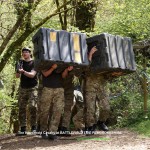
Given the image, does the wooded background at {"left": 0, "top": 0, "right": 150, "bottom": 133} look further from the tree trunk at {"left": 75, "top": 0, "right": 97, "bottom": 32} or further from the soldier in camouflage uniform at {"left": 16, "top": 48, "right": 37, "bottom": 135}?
the soldier in camouflage uniform at {"left": 16, "top": 48, "right": 37, "bottom": 135}

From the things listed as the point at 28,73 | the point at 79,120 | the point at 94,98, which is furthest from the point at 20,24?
the point at 94,98

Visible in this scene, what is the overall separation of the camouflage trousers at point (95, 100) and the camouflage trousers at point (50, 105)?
66cm

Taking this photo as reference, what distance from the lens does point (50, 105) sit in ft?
21.8

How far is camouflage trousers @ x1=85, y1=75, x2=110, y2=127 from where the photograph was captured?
23.0 feet

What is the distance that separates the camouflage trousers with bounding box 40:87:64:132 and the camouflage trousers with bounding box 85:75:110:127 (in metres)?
0.66

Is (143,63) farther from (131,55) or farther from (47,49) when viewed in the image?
(47,49)

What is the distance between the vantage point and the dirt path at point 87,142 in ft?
18.5

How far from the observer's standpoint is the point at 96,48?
6.71 m

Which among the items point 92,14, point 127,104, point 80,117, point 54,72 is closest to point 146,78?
point 127,104

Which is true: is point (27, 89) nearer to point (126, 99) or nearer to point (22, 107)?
point (22, 107)

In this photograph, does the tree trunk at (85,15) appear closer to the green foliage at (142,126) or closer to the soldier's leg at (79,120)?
the soldier's leg at (79,120)

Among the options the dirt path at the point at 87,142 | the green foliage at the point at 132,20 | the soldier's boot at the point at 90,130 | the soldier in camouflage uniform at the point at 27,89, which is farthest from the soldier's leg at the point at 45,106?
the green foliage at the point at 132,20

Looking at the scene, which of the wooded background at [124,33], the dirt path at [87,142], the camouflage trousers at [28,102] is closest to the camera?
the dirt path at [87,142]

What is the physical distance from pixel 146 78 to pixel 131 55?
49.9 inches
